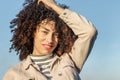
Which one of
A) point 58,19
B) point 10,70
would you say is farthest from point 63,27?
point 10,70

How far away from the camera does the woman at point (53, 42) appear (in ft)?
32.6

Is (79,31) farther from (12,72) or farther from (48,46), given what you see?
(12,72)

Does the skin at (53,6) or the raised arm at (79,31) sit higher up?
the skin at (53,6)

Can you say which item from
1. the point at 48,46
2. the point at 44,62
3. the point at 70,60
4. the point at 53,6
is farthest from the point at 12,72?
the point at 53,6

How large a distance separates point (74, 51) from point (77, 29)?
0.25m

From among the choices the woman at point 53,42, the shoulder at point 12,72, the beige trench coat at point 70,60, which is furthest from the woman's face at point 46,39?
the shoulder at point 12,72

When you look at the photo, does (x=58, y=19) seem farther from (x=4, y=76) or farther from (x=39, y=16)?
(x=4, y=76)

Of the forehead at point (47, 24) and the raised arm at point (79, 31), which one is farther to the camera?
the forehead at point (47, 24)

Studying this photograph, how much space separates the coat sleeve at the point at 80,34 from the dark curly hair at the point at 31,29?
0.40 ft

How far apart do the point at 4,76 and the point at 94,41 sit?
108 cm

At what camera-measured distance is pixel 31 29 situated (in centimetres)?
1018

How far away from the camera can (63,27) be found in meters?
10.1

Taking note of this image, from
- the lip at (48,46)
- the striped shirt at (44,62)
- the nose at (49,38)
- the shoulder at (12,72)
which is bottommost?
the shoulder at (12,72)

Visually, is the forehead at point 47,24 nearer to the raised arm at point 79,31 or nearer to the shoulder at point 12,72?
the raised arm at point 79,31
